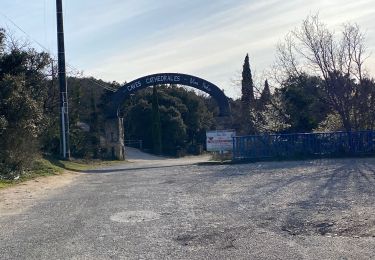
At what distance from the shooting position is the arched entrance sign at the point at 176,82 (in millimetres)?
38250

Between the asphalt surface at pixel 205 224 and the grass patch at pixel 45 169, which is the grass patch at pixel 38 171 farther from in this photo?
the asphalt surface at pixel 205 224

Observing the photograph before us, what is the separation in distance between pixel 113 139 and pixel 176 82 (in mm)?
6685

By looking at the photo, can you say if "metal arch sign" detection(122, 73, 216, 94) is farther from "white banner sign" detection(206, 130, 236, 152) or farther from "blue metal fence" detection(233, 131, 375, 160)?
"blue metal fence" detection(233, 131, 375, 160)

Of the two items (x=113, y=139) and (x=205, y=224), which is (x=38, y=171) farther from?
(x=205, y=224)

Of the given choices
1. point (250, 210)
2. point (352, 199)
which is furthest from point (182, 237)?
point (352, 199)

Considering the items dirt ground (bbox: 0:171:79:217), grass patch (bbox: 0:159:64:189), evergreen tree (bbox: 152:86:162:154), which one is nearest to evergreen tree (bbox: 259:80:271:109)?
grass patch (bbox: 0:159:64:189)

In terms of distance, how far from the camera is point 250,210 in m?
10.8

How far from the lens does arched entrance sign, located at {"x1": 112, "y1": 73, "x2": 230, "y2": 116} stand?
38.2 m

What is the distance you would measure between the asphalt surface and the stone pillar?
943 inches

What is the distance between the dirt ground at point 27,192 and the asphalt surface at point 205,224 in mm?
475

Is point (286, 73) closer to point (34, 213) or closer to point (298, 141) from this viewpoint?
point (298, 141)

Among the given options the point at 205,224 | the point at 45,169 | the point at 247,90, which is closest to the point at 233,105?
the point at 247,90

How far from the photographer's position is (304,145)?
2789 cm

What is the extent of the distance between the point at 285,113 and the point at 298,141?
326 inches
